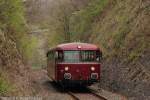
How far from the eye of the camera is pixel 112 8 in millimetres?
45875

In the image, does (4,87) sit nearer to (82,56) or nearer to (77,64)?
(77,64)

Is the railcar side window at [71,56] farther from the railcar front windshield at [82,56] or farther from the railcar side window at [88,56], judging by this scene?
the railcar side window at [88,56]

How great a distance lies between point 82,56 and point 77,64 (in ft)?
2.63

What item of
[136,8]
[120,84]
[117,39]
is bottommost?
[120,84]

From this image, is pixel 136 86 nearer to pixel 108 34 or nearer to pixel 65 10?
pixel 108 34

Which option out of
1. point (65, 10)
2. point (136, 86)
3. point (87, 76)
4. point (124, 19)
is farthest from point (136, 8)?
point (65, 10)

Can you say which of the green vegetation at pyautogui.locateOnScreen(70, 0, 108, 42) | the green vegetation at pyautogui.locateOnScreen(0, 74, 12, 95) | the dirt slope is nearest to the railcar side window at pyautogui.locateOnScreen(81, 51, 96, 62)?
the dirt slope

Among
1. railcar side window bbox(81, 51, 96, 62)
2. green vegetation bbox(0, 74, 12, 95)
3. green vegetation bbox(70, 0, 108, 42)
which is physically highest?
green vegetation bbox(70, 0, 108, 42)

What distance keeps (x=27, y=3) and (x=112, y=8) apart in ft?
28.7

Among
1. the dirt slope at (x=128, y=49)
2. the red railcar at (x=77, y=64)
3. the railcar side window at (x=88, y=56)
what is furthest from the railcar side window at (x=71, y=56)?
the dirt slope at (x=128, y=49)

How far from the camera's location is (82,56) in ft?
94.4

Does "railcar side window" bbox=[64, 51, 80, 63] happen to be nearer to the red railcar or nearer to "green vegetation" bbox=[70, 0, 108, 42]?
the red railcar

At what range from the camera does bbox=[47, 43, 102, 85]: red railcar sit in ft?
92.1

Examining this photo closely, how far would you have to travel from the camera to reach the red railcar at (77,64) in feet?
92.1
